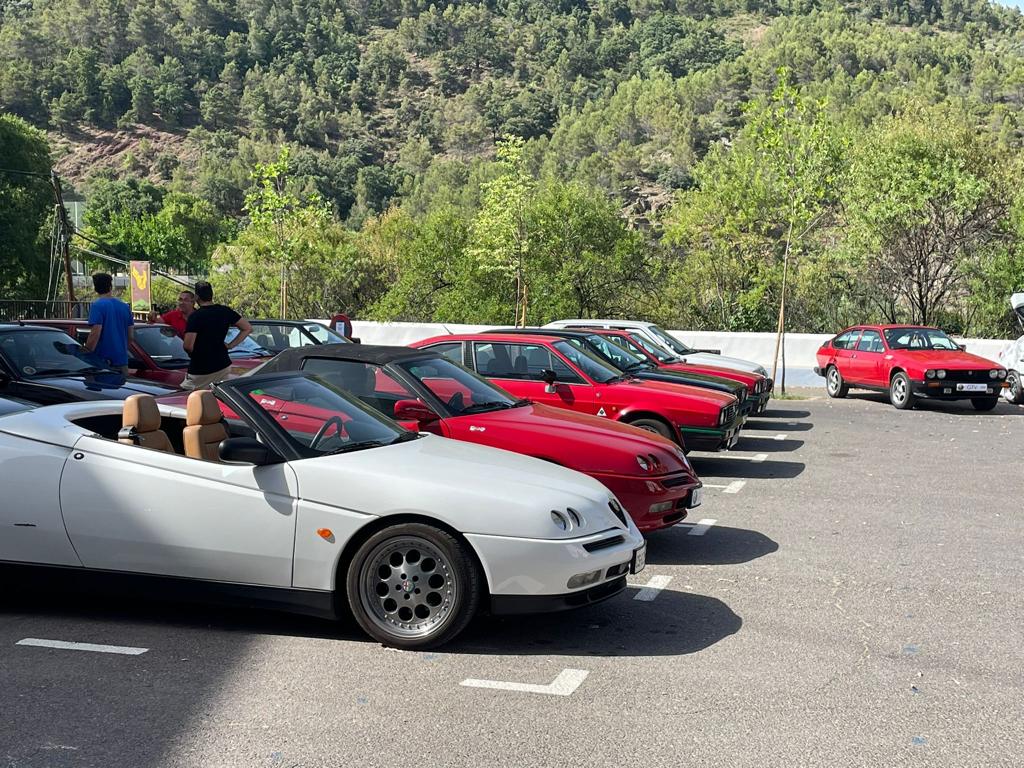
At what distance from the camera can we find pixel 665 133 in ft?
409

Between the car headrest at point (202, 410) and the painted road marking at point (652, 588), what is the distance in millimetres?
2721

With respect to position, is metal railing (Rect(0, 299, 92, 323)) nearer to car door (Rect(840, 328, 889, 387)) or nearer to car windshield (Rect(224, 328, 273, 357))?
car windshield (Rect(224, 328, 273, 357))

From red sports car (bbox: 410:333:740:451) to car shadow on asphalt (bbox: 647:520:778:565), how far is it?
224 centimetres

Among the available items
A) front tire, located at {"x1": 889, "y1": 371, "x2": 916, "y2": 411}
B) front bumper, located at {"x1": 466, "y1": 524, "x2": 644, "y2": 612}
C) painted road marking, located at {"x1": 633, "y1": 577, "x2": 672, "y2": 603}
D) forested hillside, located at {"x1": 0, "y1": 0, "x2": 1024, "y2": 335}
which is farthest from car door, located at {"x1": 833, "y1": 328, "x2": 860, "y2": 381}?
front bumper, located at {"x1": 466, "y1": 524, "x2": 644, "y2": 612}

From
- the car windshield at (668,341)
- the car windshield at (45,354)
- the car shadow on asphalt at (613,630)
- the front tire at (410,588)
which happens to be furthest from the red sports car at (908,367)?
the front tire at (410,588)

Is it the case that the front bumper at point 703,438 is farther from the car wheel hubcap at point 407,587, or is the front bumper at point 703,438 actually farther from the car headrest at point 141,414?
the car headrest at point 141,414

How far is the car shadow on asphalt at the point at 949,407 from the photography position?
19.3 m

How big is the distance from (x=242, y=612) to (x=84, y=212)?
115822 mm

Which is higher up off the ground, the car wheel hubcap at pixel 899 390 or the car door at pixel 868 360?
the car door at pixel 868 360

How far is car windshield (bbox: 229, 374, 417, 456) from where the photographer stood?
6.16 metres

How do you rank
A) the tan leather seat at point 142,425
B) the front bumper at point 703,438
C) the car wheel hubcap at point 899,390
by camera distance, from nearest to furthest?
1. the tan leather seat at point 142,425
2. the front bumper at point 703,438
3. the car wheel hubcap at point 899,390

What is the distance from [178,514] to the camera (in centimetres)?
588

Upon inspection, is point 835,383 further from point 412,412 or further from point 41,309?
point 41,309

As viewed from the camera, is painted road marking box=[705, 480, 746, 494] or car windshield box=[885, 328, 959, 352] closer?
painted road marking box=[705, 480, 746, 494]
